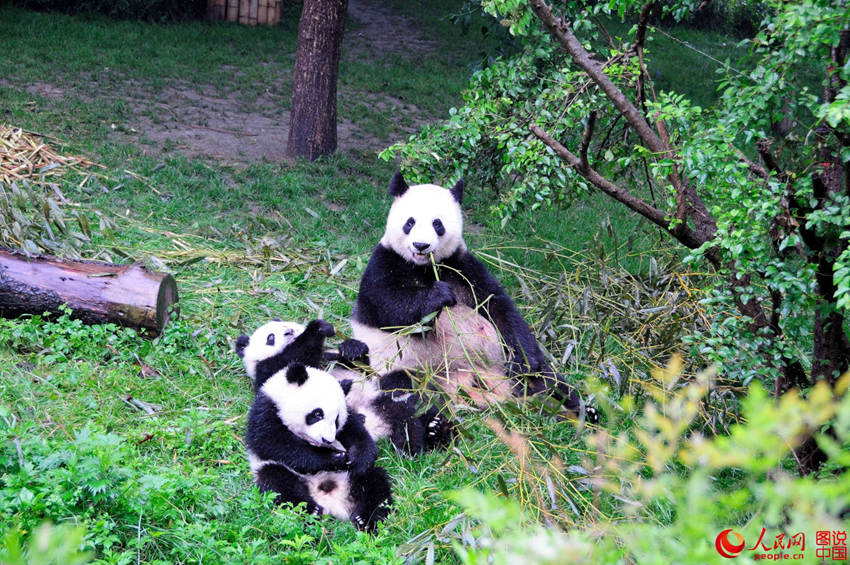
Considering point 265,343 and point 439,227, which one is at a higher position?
point 439,227

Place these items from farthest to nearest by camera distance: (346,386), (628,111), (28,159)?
(28,159), (628,111), (346,386)

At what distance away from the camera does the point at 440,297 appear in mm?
3943

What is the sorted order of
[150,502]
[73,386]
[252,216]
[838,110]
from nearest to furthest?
[838,110], [150,502], [73,386], [252,216]

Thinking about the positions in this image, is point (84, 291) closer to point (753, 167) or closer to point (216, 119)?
point (753, 167)

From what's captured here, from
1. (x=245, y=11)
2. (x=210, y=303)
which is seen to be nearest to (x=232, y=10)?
(x=245, y=11)

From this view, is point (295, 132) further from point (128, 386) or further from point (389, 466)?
point (389, 466)

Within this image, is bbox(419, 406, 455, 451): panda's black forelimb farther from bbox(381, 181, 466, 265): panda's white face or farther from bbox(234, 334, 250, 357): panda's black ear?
bbox(234, 334, 250, 357): panda's black ear

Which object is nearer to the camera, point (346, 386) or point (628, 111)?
point (346, 386)

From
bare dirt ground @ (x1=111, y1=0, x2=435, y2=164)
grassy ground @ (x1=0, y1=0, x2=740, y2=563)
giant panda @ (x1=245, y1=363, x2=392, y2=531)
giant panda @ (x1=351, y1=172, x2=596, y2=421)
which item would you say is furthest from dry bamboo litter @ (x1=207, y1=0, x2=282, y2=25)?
giant panda @ (x1=245, y1=363, x2=392, y2=531)

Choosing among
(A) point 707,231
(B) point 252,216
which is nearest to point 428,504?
(A) point 707,231

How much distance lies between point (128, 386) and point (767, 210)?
3223 millimetres

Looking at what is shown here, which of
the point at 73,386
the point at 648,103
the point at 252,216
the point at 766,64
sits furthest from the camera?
the point at 252,216

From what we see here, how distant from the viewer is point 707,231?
13.0 ft

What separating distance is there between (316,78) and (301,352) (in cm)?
463
